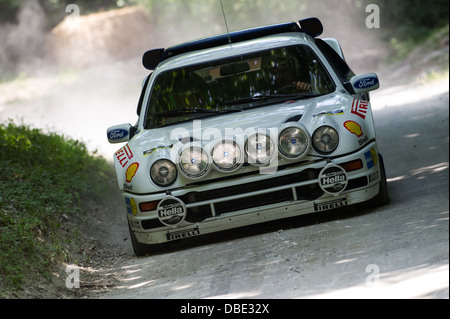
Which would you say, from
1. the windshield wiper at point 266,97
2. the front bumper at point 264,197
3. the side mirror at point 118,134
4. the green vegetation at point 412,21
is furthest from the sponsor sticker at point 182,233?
the green vegetation at point 412,21

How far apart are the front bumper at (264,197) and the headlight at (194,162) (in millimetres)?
129

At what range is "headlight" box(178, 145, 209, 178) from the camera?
19.5ft

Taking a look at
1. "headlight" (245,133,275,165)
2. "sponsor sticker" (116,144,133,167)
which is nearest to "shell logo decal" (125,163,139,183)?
"sponsor sticker" (116,144,133,167)

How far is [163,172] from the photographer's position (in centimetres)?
605

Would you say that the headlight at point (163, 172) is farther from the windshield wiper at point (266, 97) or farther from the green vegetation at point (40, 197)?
the green vegetation at point (40, 197)

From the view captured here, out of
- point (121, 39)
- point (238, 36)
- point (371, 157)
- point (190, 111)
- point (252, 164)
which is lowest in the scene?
point (371, 157)

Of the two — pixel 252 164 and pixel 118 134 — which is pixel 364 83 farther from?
pixel 118 134

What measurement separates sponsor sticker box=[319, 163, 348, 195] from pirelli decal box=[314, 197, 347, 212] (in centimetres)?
9

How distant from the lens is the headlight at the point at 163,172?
6.04 meters

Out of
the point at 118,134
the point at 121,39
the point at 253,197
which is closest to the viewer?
the point at 253,197

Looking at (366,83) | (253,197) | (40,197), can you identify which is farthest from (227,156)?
(40,197)

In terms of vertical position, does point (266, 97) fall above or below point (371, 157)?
above

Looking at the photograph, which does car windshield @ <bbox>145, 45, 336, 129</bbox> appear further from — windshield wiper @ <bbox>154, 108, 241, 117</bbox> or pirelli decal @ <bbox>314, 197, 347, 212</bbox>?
pirelli decal @ <bbox>314, 197, 347, 212</bbox>

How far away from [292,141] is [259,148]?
0.91ft
